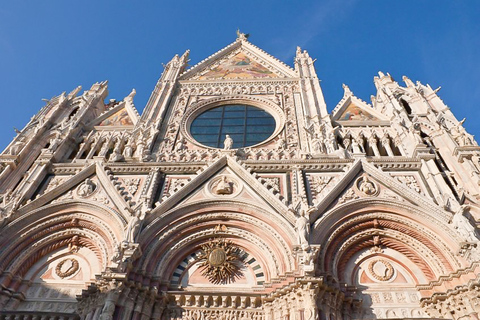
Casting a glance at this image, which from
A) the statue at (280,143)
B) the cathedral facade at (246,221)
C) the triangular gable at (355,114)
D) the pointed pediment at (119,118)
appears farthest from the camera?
the pointed pediment at (119,118)

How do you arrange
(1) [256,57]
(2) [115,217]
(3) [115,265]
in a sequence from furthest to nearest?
(1) [256,57]
(2) [115,217]
(3) [115,265]

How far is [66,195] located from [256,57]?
480 inches

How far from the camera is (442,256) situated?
8.65m

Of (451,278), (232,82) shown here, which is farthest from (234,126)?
(451,278)

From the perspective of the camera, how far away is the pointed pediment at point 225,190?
977 centimetres

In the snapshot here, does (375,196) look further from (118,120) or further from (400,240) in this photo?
(118,120)

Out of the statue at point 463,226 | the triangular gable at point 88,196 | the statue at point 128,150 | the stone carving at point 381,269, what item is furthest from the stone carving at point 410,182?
the statue at point 128,150

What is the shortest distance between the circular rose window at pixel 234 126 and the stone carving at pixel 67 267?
575cm

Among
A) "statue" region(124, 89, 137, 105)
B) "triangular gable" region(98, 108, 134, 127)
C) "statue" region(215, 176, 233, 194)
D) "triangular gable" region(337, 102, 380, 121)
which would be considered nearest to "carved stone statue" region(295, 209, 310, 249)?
"statue" region(215, 176, 233, 194)

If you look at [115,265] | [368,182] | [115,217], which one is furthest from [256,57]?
[115,265]

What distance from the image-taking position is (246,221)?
9.61 meters

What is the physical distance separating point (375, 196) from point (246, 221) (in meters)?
3.33

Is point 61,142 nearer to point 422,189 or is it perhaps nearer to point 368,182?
point 368,182

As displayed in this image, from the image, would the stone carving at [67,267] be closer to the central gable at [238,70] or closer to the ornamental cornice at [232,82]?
the ornamental cornice at [232,82]
